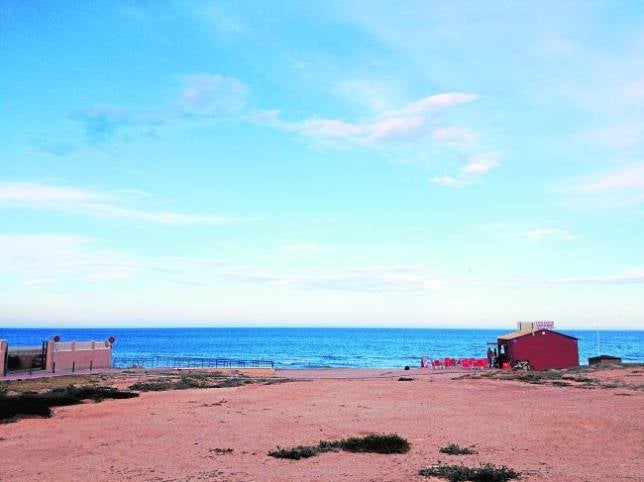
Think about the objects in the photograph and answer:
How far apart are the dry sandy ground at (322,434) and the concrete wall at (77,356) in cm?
1721

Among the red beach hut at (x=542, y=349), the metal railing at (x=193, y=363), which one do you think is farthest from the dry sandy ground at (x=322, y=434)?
the metal railing at (x=193, y=363)

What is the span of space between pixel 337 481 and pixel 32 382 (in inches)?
1162

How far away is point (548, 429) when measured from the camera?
19625 millimetres

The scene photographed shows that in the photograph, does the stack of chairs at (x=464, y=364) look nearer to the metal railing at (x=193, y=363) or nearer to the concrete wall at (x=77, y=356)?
the metal railing at (x=193, y=363)

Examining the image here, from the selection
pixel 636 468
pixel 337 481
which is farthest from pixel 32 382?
pixel 636 468

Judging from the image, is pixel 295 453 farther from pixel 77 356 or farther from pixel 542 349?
pixel 542 349

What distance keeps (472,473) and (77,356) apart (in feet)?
132

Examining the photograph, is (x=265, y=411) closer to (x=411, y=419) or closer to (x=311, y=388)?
(x=411, y=419)

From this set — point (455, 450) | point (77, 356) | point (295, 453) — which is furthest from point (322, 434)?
point (77, 356)

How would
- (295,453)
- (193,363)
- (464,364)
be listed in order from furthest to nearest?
1. (193,363)
2. (464,364)
3. (295,453)

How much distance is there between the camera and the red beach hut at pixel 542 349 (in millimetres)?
48688

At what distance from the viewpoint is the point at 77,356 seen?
46.9 m

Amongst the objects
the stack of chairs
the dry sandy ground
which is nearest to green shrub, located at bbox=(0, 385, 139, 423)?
the dry sandy ground

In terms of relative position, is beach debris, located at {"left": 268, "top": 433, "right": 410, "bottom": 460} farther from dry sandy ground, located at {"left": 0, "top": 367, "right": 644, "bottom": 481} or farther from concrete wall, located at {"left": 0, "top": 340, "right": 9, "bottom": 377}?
concrete wall, located at {"left": 0, "top": 340, "right": 9, "bottom": 377}
